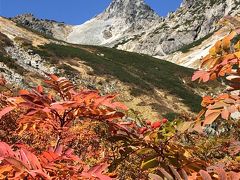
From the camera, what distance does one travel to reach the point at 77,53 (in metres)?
42.7

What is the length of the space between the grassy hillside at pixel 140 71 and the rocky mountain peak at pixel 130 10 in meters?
119

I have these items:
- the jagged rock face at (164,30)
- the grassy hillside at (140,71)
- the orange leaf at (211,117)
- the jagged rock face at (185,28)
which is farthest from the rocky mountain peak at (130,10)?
the orange leaf at (211,117)

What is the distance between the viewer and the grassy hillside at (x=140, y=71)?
35781 millimetres

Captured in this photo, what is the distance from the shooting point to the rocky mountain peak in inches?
6658

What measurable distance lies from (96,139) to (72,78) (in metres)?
25.7

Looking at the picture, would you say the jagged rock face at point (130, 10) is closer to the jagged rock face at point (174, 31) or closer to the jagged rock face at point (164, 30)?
the jagged rock face at point (164, 30)

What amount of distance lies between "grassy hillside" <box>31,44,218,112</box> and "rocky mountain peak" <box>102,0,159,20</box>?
119 m

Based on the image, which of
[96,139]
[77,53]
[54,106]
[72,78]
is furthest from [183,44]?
[54,106]

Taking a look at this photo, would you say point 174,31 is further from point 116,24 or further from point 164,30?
point 116,24

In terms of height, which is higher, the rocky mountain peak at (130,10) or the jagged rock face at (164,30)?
the rocky mountain peak at (130,10)

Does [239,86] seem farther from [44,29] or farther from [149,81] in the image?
[44,29]

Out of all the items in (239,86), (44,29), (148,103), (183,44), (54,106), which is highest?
(44,29)

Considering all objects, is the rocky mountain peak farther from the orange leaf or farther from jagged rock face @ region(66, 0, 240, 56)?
the orange leaf

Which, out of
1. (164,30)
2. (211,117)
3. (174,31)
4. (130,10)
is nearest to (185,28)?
(174,31)
